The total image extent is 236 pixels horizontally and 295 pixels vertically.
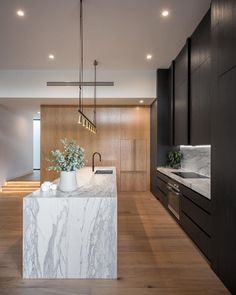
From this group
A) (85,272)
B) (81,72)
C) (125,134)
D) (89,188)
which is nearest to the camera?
(85,272)

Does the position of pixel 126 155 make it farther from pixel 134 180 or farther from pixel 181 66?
pixel 181 66

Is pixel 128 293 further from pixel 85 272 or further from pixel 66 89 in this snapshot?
pixel 66 89

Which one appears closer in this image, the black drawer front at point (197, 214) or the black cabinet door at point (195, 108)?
the black drawer front at point (197, 214)

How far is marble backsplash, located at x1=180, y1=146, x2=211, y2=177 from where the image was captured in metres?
4.48

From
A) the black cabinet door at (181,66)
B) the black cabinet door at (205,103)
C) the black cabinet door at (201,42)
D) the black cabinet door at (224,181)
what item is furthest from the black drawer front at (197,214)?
the black cabinet door at (181,66)

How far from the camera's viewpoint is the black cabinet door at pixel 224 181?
2.21m

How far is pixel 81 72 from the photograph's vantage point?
6109 mm

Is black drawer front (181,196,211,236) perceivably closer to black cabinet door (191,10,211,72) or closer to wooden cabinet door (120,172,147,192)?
black cabinet door (191,10,211,72)

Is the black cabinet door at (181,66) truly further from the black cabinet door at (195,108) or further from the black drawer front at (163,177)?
the black drawer front at (163,177)

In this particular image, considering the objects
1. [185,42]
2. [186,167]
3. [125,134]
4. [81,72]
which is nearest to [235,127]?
[185,42]

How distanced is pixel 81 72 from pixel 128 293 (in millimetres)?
5164

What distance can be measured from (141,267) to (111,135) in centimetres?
496

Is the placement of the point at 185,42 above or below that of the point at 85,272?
above

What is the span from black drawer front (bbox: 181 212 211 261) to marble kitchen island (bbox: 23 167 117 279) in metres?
1.16
